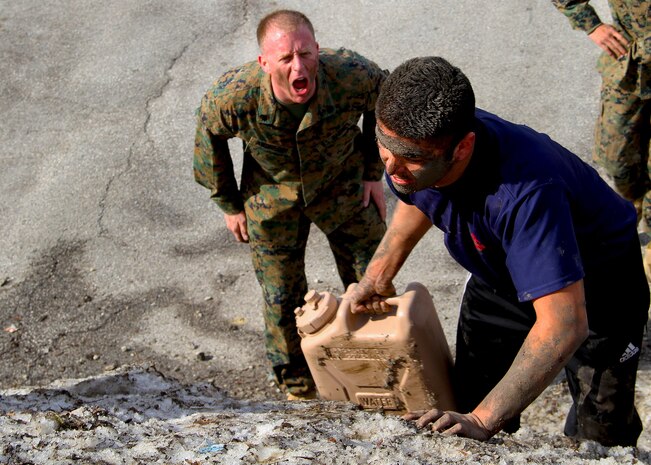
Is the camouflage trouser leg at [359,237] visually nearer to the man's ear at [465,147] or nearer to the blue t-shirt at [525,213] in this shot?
the blue t-shirt at [525,213]

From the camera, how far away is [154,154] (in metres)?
6.90

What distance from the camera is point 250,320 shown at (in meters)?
5.36

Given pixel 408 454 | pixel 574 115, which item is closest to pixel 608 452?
pixel 408 454

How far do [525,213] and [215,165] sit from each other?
2.04 meters

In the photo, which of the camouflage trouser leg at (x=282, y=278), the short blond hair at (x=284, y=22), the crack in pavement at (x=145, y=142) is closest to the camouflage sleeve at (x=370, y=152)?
the camouflage trouser leg at (x=282, y=278)

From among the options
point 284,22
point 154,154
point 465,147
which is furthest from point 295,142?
point 154,154

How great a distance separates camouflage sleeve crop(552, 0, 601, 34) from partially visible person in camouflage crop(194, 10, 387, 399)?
5.80ft

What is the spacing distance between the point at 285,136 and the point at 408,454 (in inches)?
73.0

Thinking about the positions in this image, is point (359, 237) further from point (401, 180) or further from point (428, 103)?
point (428, 103)

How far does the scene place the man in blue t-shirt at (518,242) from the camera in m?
2.75

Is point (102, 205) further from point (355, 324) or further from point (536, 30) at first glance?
point (536, 30)

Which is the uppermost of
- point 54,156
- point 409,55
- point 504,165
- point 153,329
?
point 504,165

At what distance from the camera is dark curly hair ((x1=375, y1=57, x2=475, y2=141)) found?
108 inches

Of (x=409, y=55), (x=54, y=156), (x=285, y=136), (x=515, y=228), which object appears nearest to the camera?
(x=515, y=228)
